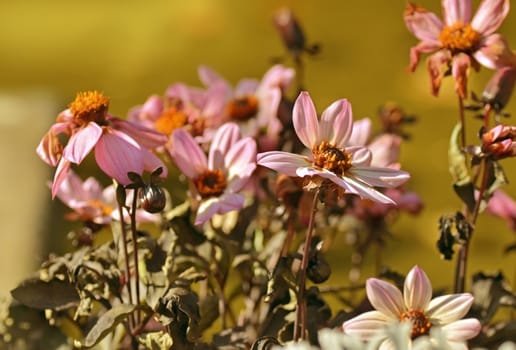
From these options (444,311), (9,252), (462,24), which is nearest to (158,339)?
(444,311)

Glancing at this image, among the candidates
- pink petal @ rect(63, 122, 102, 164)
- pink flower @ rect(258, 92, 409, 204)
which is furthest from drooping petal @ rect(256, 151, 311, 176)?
pink petal @ rect(63, 122, 102, 164)

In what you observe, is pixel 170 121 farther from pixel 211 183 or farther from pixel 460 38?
pixel 460 38

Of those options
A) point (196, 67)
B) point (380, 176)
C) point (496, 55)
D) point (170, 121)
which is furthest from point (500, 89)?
point (196, 67)

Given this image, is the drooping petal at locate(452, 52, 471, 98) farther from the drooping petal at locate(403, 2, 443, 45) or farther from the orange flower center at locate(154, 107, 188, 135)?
the orange flower center at locate(154, 107, 188, 135)

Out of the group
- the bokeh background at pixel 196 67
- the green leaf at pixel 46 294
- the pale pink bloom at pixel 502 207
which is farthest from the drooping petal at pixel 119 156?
the bokeh background at pixel 196 67

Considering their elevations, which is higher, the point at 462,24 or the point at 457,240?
the point at 462,24

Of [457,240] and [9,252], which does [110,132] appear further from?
[9,252]
